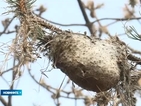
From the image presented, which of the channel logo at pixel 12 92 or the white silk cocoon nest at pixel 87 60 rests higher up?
the channel logo at pixel 12 92

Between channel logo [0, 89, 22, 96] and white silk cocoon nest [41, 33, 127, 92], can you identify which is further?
channel logo [0, 89, 22, 96]

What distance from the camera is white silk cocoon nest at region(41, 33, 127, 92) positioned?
0.84 meters

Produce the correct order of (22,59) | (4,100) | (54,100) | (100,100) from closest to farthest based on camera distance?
(22,59)
(100,100)
(54,100)
(4,100)

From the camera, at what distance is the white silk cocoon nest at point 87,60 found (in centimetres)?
84

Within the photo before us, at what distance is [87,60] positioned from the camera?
2.76ft

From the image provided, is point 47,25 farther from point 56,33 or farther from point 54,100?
point 54,100

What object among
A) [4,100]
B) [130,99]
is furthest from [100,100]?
[4,100]

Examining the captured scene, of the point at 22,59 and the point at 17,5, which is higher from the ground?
the point at 17,5

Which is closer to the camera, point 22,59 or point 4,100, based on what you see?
point 22,59

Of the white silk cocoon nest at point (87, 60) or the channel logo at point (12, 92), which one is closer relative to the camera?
the white silk cocoon nest at point (87, 60)

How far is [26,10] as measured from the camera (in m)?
0.81

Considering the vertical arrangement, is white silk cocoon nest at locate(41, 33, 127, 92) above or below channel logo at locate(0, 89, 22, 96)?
below

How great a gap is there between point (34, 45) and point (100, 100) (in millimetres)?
203

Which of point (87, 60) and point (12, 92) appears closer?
point (87, 60)
